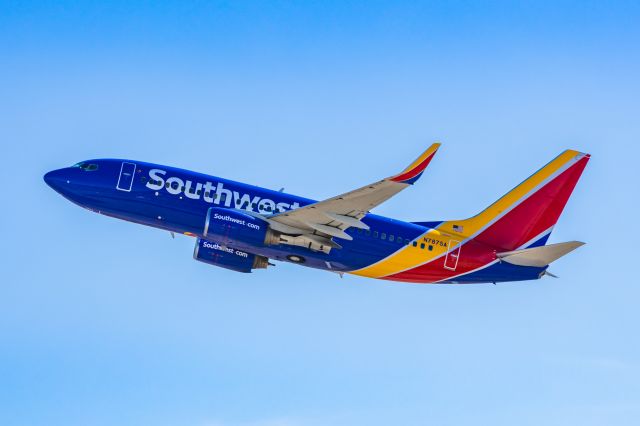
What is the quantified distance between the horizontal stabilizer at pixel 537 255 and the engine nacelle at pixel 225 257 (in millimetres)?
14209

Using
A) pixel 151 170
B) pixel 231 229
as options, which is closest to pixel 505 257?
pixel 231 229

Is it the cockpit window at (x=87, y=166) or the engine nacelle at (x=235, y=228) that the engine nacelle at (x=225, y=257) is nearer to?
the engine nacelle at (x=235, y=228)

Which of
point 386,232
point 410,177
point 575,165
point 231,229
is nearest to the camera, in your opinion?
point 410,177

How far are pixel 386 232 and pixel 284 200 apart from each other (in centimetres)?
600

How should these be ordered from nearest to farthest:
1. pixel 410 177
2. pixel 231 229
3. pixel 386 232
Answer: pixel 410 177 → pixel 231 229 → pixel 386 232

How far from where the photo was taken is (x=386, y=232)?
2248 inches

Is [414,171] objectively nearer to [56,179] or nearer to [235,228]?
[235,228]

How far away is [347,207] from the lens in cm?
5219

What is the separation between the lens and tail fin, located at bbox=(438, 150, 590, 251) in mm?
59469

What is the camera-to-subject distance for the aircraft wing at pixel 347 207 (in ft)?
163

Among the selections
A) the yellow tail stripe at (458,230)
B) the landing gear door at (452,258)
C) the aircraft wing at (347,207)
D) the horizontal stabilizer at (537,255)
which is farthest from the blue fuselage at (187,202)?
the horizontal stabilizer at (537,255)

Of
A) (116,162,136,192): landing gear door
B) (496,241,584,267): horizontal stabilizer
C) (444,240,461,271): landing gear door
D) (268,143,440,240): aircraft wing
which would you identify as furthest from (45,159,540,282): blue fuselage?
(496,241,584,267): horizontal stabilizer

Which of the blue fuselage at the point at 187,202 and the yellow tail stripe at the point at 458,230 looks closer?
the blue fuselage at the point at 187,202

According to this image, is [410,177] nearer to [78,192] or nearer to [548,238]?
[548,238]
